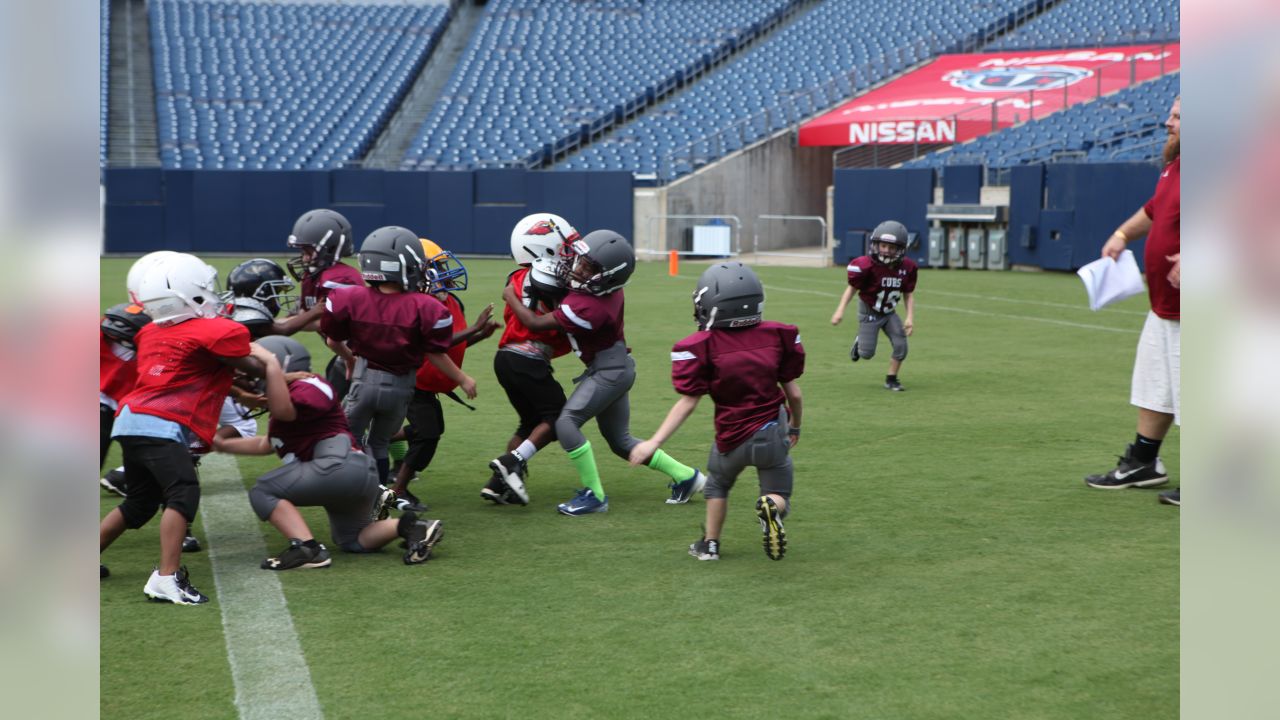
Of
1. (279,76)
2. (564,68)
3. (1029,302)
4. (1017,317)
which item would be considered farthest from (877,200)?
(279,76)

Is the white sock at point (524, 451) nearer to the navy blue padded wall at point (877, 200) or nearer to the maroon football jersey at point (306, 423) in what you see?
the maroon football jersey at point (306, 423)

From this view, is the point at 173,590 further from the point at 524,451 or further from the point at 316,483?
the point at 524,451

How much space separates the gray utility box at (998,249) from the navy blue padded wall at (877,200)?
5.48 feet

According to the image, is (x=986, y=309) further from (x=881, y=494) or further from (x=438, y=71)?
(x=438, y=71)

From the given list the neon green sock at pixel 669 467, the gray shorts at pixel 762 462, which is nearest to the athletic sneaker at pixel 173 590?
the gray shorts at pixel 762 462

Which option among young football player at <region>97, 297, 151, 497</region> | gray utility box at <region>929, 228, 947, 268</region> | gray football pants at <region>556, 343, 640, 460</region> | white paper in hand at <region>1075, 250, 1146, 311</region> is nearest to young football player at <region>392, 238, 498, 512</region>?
gray football pants at <region>556, 343, 640, 460</region>

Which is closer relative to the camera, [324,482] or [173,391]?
[173,391]

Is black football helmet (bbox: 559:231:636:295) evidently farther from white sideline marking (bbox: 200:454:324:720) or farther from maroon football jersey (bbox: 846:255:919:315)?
maroon football jersey (bbox: 846:255:919:315)

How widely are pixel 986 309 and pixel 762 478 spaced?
13.2 m

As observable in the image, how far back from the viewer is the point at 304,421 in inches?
237

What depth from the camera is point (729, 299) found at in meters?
6.02

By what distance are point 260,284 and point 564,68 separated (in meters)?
32.5

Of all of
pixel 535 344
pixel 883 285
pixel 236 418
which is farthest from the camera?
pixel 883 285
